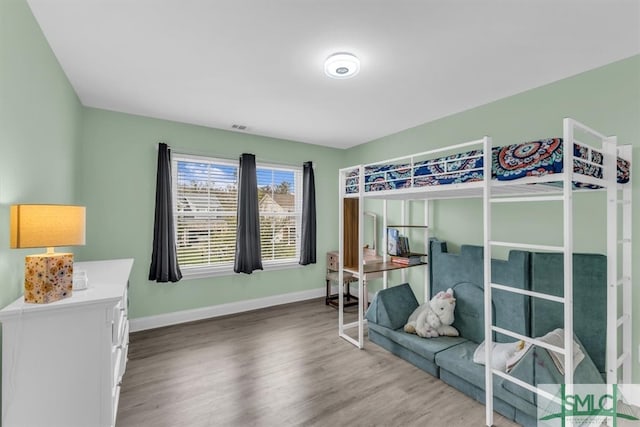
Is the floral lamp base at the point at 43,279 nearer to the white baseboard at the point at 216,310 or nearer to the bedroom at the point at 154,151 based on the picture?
the bedroom at the point at 154,151

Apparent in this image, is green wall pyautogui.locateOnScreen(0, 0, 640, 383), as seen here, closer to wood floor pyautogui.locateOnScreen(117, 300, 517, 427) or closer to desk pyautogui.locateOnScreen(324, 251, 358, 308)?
desk pyautogui.locateOnScreen(324, 251, 358, 308)

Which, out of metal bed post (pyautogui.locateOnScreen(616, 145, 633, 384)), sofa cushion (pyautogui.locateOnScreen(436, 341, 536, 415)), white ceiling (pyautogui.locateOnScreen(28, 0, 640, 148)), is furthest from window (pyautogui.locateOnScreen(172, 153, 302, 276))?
metal bed post (pyautogui.locateOnScreen(616, 145, 633, 384))

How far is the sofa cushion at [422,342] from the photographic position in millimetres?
2541

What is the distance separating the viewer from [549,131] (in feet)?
8.46

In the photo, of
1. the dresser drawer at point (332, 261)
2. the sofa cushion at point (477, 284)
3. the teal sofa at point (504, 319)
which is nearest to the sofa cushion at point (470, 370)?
the teal sofa at point (504, 319)

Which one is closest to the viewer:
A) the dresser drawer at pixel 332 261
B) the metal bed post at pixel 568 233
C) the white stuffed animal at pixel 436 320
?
the metal bed post at pixel 568 233

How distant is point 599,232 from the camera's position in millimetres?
2287

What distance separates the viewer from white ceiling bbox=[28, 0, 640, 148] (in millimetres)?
1688

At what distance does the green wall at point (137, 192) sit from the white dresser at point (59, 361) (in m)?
1.96

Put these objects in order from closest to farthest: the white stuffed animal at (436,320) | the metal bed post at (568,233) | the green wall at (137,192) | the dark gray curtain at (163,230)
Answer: the metal bed post at (568,233) → the white stuffed animal at (436,320) → the green wall at (137,192) → the dark gray curtain at (163,230)

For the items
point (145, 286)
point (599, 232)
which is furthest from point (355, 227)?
point (145, 286)

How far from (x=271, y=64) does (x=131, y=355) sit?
3.01 metres

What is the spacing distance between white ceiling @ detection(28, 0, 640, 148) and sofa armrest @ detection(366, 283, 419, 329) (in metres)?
2.07

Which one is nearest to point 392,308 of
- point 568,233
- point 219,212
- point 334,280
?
point 334,280
